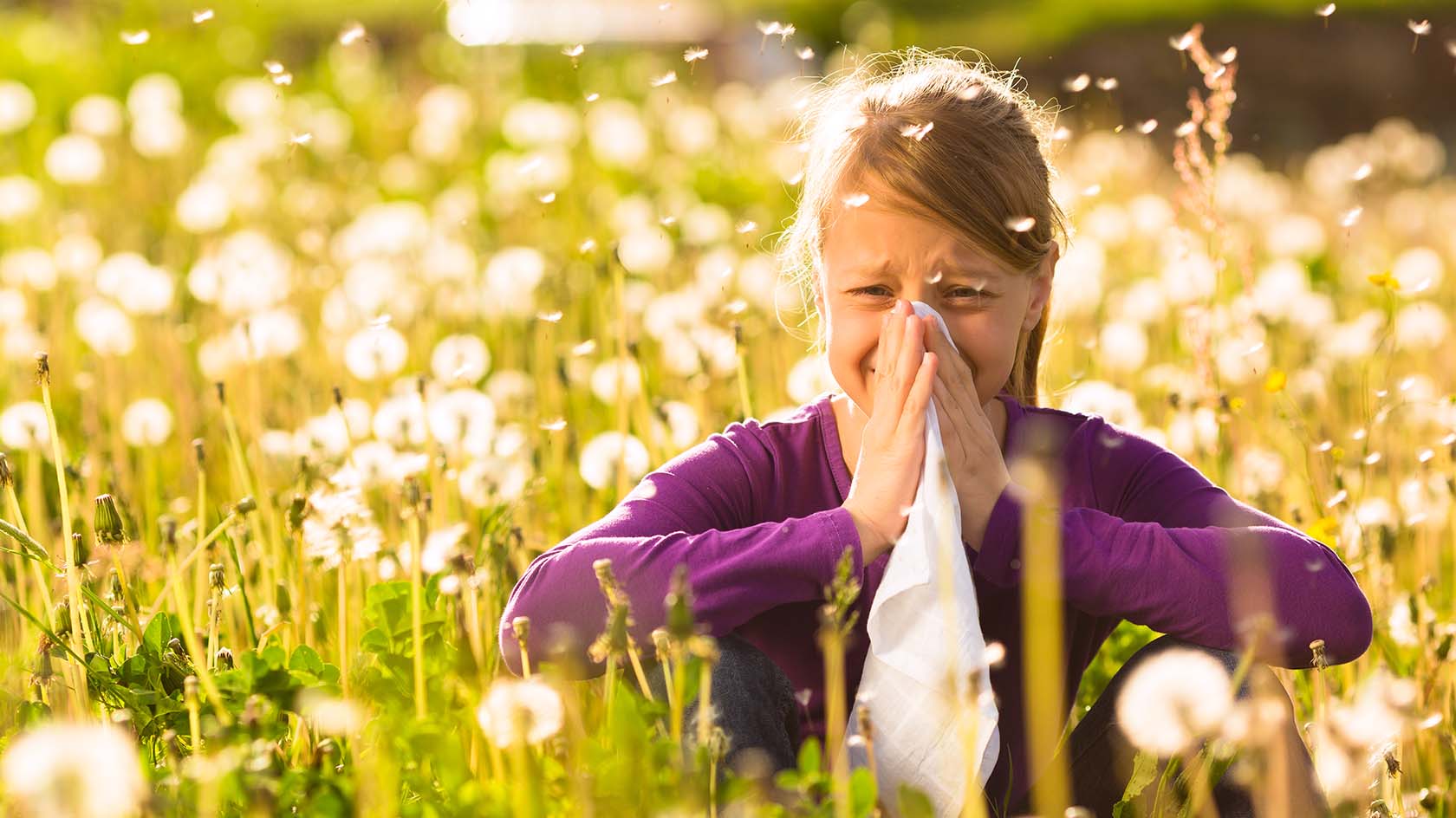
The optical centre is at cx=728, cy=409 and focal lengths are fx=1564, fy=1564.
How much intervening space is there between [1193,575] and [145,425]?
1937mm

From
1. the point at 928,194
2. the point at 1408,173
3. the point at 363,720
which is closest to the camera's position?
the point at 363,720

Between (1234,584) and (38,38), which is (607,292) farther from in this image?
(38,38)

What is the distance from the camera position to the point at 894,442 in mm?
1550

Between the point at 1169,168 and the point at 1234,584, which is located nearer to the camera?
the point at 1234,584

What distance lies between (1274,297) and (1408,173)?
3008 mm

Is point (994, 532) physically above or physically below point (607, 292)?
above

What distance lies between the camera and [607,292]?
3113 mm

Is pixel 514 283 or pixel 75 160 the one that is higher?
pixel 75 160

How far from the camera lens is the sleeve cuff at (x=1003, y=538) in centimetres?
158

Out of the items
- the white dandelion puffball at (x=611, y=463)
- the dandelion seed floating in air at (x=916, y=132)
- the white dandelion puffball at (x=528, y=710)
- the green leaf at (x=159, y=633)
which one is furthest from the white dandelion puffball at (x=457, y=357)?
the white dandelion puffball at (x=528, y=710)

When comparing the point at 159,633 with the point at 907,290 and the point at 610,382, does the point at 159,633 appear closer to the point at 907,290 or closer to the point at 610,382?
the point at 907,290

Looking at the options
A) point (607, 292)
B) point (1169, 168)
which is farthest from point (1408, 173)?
point (607, 292)

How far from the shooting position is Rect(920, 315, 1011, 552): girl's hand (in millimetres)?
1579

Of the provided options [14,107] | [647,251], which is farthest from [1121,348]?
[14,107]
